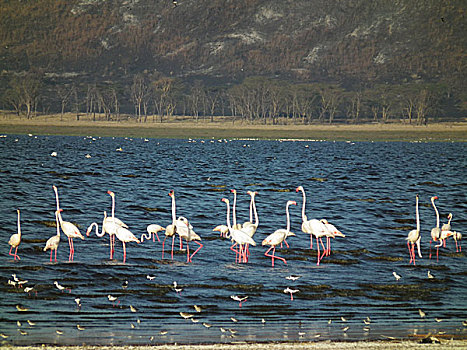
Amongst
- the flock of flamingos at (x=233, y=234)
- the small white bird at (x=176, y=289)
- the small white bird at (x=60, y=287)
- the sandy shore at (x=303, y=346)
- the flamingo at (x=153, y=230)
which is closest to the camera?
the sandy shore at (x=303, y=346)

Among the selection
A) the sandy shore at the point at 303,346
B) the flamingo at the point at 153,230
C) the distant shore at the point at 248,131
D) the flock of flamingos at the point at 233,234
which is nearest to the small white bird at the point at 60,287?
the flock of flamingos at the point at 233,234

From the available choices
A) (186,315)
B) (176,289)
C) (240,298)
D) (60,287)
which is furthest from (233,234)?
(186,315)

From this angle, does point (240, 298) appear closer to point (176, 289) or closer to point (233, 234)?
point (176, 289)

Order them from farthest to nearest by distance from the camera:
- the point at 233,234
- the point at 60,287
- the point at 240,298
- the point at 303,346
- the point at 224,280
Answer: the point at 233,234 < the point at 224,280 < the point at 60,287 < the point at 240,298 < the point at 303,346

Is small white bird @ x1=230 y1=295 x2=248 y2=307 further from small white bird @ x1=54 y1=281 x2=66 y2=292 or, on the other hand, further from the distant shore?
the distant shore

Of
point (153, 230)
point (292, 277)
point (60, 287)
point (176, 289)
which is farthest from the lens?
point (153, 230)

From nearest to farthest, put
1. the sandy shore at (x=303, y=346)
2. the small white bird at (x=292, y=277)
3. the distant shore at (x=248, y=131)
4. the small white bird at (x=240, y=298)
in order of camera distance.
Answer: the sandy shore at (x=303, y=346) < the small white bird at (x=240, y=298) < the small white bird at (x=292, y=277) < the distant shore at (x=248, y=131)

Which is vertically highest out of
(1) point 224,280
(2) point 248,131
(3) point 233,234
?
(3) point 233,234

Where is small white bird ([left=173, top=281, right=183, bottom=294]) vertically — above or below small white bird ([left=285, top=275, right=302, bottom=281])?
above

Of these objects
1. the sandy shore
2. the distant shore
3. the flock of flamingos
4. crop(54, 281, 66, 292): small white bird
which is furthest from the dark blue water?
the distant shore

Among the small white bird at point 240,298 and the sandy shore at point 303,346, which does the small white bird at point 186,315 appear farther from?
the sandy shore at point 303,346

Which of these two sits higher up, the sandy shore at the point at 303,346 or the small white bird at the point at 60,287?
the sandy shore at the point at 303,346

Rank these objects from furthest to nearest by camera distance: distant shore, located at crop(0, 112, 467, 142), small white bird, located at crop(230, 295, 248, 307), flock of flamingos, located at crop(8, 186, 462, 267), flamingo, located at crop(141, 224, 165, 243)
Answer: distant shore, located at crop(0, 112, 467, 142) → flamingo, located at crop(141, 224, 165, 243) → flock of flamingos, located at crop(8, 186, 462, 267) → small white bird, located at crop(230, 295, 248, 307)

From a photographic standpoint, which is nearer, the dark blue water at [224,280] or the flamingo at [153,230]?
the dark blue water at [224,280]
